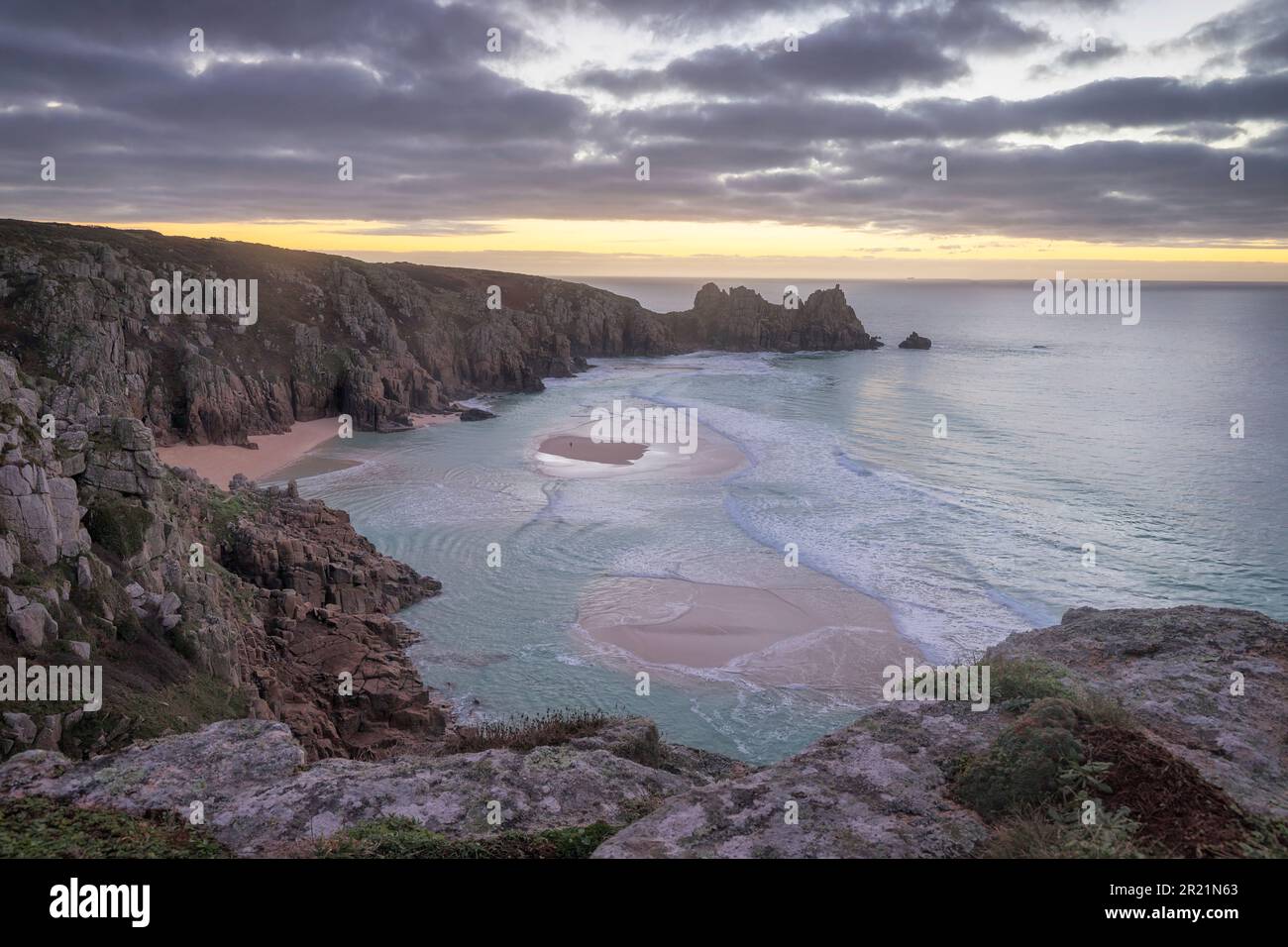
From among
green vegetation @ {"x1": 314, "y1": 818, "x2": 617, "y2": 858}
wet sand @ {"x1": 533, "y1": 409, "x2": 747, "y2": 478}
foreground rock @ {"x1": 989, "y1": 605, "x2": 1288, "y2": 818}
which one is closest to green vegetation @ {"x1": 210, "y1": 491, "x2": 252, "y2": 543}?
green vegetation @ {"x1": 314, "y1": 818, "x2": 617, "y2": 858}

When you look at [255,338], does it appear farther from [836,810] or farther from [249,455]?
[836,810]

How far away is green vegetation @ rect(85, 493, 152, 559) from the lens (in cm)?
1400

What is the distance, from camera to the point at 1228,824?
6.19m

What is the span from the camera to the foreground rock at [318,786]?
757cm

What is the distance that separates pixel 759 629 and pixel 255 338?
53.2 metres

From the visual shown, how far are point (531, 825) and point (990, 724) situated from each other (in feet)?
16.5

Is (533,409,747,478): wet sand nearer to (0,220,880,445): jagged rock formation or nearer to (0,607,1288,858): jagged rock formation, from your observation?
(0,220,880,445): jagged rock formation

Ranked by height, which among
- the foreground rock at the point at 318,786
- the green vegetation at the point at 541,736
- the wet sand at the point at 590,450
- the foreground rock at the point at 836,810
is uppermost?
the wet sand at the point at 590,450

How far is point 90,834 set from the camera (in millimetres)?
7004

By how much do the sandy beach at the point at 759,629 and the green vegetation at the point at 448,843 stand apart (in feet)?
47.6

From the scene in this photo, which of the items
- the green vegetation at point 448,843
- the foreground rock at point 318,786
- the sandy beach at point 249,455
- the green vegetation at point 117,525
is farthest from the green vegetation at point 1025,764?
the sandy beach at point 249,455

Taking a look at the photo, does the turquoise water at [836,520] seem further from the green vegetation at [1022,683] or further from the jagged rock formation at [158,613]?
the green vegetation at [1022,683]

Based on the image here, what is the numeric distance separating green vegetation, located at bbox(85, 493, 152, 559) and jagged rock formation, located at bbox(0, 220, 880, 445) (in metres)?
3.39

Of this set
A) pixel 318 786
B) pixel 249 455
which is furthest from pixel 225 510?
pixel 249 455
